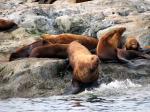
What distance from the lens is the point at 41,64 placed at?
1092 cm

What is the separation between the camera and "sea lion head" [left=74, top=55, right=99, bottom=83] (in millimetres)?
10250

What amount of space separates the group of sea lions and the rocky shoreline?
0.33m

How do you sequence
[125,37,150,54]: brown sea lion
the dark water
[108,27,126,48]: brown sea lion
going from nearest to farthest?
the dark water
[108,27,126,48]: brown sea lion
[125,37,150,54]: brown sea lion

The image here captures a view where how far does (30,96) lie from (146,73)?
260 centimetres

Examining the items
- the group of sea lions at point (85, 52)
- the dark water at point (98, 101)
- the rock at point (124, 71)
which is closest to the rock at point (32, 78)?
the group of sea lions at point (85, 52)

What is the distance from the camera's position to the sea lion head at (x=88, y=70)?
10.2 m

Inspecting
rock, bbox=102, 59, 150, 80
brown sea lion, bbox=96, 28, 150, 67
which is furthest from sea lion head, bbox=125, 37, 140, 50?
rock, bbox=102, 59, 150, 80

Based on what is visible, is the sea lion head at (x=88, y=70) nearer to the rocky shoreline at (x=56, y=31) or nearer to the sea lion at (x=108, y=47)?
the rocky shoreline at (x=56, y=31)

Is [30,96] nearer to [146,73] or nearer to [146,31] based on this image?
[146,73]

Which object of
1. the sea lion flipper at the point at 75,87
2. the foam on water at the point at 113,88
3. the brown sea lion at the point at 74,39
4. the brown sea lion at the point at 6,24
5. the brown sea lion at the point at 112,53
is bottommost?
the foam on water at the point at 113,88

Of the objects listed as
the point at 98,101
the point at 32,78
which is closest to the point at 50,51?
the point at 32,78

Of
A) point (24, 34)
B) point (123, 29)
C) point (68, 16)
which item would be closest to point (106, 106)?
point (123, 29)

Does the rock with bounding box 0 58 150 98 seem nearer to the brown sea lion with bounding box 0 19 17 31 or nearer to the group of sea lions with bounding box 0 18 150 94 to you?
the group of sea lions with bounding box 0 18 150 94

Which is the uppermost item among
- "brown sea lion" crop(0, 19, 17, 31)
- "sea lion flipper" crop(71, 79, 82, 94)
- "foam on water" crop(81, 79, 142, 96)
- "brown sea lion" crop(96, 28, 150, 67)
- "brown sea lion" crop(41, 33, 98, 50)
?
"brown sea lion" crop(0, 19, 17, 31)
